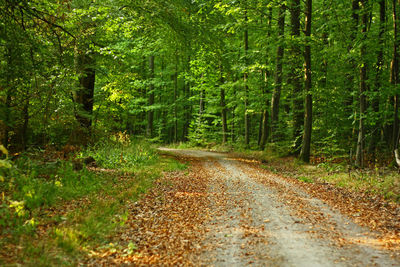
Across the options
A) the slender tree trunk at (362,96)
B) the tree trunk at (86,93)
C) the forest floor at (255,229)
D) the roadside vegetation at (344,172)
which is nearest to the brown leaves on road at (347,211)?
the forest floor at (255,229)

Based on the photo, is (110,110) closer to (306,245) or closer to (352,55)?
(352,55)

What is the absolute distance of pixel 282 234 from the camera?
223 inches

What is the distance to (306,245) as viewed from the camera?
5109mm

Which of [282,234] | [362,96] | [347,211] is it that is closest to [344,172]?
[362,96]

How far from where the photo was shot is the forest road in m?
4.60

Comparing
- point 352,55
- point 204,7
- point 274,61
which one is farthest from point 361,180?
point 274,61

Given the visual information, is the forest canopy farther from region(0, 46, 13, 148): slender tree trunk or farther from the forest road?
the forest road

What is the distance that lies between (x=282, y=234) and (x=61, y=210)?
4.80 metres

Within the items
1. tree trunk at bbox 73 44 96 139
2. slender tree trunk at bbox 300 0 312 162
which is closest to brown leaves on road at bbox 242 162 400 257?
slender tree trunk at bbox 300 0 312 162

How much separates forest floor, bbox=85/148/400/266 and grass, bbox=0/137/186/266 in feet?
1.18

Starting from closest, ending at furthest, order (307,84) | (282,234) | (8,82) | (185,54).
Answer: (282,234), (8,82), (307,84), (185,54)

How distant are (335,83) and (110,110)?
13633mm

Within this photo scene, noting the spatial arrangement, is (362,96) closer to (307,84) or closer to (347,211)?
(307,84)

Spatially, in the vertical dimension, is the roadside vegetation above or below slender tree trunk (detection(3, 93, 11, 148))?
below
